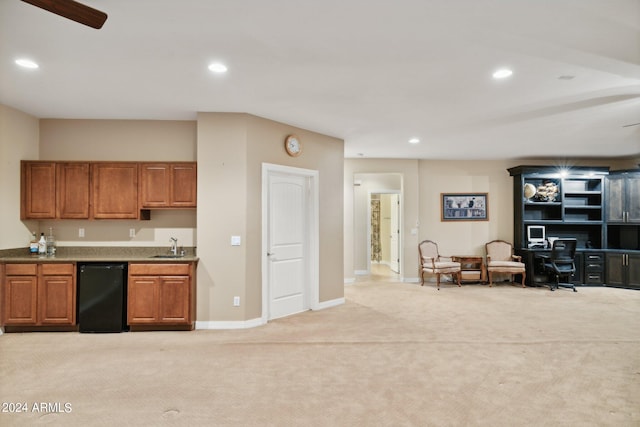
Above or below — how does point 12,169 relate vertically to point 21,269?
above

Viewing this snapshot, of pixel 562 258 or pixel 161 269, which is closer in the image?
pixel 161 269

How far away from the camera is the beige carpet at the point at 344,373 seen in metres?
2.59

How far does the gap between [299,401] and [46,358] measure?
2.68 metres

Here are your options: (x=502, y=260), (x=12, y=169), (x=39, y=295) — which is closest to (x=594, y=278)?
(x=502, y=260)

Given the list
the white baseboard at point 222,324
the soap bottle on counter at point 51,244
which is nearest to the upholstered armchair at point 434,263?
the white baseboard at point 222,324

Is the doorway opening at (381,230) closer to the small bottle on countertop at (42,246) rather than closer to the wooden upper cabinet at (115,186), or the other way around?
the wooden upper cabinet at (115,186)

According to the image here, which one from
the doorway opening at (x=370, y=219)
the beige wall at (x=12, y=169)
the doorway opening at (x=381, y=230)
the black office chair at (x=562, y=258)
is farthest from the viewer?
the doorway opening at (x=381, y=230)

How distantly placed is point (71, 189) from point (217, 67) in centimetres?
283

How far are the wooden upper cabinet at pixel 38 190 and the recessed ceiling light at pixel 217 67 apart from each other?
284 cm

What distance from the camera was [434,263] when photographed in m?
7.55

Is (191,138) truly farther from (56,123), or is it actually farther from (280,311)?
(280,311)

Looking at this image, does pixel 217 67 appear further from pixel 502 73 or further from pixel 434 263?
pixel 434 263

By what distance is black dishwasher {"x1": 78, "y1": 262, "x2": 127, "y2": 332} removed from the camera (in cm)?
434

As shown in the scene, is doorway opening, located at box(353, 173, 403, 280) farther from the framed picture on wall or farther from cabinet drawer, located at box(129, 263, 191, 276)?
cabinet drawer, located at box(129, 263, 191, 276)
